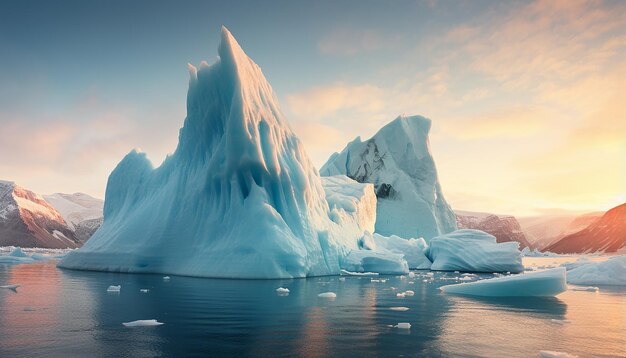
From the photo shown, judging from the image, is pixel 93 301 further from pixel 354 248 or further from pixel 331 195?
pixel 331 195

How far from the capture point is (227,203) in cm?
1902

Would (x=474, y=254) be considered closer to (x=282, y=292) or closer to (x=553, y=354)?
(x=282, y=292)

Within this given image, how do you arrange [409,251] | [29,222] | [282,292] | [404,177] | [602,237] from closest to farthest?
[282,292] < [409,251] < [404,177] < [29,222] < [602,237]

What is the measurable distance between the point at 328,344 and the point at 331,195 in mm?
24438

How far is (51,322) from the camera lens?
271 inches

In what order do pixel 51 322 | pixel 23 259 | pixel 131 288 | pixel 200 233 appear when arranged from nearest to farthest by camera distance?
pixel 51 322 → pixel 131 288 → pixel 200 233 → pixel 23 259

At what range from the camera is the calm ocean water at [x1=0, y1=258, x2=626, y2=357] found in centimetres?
548

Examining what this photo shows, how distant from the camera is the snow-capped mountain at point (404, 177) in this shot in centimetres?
4978

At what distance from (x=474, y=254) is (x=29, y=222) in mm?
82823

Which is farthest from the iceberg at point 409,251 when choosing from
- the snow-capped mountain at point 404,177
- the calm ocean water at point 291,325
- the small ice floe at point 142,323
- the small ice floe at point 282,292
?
the small ice floe at point 142,323

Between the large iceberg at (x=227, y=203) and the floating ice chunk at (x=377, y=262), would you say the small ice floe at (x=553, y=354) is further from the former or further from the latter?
the floating ice chunk at (x=377, y=262)

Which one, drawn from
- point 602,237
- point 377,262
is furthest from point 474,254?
point 602,237

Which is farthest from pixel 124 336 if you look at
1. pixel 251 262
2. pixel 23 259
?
pixel 23 259

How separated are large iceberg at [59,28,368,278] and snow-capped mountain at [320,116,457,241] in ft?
93.1
